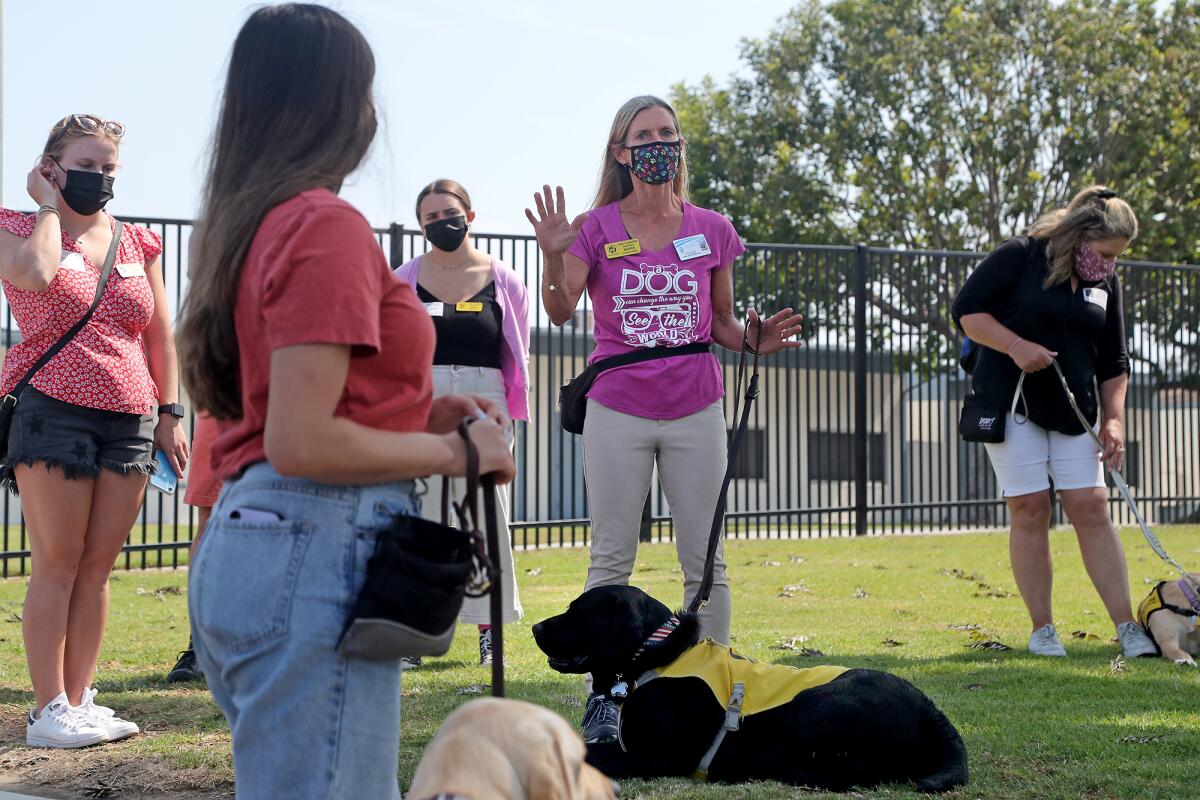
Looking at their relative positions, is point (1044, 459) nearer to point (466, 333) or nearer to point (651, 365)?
point (651, 365)

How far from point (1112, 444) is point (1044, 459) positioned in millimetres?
326

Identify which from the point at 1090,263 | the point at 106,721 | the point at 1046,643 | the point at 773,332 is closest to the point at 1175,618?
the point at 1046,643

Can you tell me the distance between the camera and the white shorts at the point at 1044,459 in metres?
5.94

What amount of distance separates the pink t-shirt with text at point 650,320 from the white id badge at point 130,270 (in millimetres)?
1690

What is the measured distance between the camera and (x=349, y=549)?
1.90 metres

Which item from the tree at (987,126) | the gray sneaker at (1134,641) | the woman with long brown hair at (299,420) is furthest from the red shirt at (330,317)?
the tree at (987,126)

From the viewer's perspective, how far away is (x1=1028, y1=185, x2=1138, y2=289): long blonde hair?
5.84m

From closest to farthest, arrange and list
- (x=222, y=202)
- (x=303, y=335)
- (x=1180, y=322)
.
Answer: (x=303, y=335), (x=222, y=202), (x=1180, y=322)

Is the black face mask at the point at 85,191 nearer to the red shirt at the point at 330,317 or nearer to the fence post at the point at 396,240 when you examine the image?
the red shirt at the point at 330,317

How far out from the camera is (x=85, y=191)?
4504 millimetres

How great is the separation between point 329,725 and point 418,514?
38 centimetres

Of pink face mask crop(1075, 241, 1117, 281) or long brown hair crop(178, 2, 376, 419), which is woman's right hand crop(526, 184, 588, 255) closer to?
long brown hair crop(178, 2, 376, 419)

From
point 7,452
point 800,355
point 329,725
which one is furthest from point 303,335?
point 800,355

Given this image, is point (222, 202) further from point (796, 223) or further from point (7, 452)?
point (796, 223)
